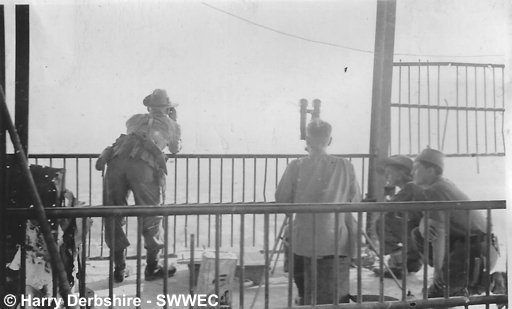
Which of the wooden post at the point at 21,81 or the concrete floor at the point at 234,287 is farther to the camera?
the concrete floor at the point at 234,287

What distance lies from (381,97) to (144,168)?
254cm

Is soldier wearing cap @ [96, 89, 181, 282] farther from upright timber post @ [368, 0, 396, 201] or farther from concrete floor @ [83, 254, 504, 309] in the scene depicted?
upright timber post @ [368, 0, 396, 201]

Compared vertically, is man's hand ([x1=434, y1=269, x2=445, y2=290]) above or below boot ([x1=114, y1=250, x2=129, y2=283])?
above

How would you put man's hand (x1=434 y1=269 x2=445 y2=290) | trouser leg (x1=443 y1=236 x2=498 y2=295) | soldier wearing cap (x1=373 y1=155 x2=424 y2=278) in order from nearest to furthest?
trouser leg (x1=443 y1=236 x2=498 y2=295)
man's hand (x1=434 y1=269 x2=445 y2=290)
soldier wearing cap (x1=373 y1=155 x2=424 y2=278)

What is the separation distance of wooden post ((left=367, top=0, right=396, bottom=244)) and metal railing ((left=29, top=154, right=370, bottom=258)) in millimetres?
399

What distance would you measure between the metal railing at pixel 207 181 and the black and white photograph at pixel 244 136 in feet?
3.10

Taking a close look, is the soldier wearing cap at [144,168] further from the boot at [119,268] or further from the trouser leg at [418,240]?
the trouser leg at [418,240]

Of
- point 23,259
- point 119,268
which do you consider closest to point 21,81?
point 23,259

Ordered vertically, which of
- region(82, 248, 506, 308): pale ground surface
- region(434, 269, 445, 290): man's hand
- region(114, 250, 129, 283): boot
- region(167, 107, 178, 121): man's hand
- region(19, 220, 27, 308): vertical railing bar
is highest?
region(167, 107, 178, 121): man's hand

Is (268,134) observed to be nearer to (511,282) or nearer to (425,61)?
(425,61)

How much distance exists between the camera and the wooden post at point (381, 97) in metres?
4.07

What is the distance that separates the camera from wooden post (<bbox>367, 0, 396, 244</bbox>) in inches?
160

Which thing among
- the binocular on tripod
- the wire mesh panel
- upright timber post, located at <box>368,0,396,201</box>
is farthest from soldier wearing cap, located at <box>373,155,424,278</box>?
the binocular on tripod

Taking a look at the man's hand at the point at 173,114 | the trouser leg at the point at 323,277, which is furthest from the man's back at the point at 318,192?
the man's hand at the point at 173,114
